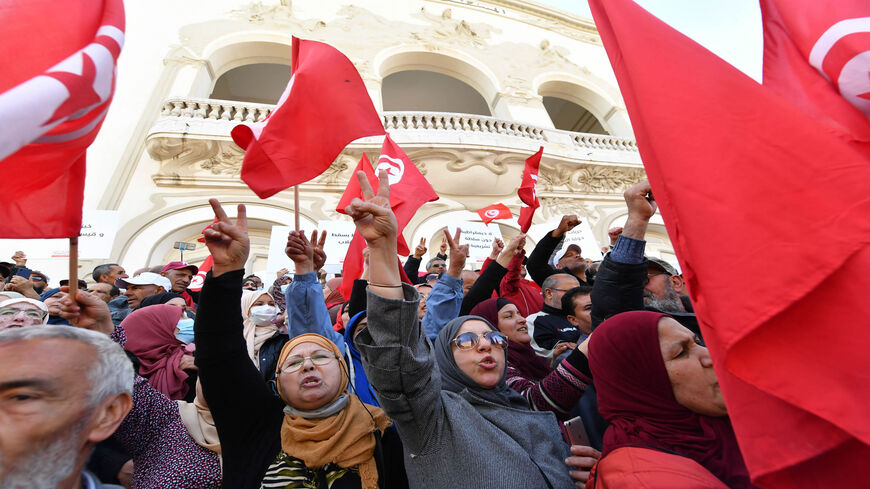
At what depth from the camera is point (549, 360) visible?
246cm

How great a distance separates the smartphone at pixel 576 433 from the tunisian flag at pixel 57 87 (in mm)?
1756

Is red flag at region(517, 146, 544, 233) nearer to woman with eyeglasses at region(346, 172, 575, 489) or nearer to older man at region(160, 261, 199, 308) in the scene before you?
woman with eyeglasses at region(346, 172, 575, 489)

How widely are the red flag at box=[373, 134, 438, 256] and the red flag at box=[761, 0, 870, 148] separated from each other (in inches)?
94.9

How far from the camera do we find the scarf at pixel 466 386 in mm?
1512

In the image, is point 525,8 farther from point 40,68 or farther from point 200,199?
point 40,68

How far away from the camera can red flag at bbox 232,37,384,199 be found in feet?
7.40

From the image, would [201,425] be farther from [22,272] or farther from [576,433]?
[22,272]

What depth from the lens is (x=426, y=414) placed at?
123 centimetres

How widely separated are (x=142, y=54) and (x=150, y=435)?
9.83 m

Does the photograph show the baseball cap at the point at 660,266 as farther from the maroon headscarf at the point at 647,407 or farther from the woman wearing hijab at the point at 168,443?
the woman wearing hijab at the point at 168,443

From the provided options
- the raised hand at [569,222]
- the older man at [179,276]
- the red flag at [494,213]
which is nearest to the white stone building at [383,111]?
the red flag at [494,213]

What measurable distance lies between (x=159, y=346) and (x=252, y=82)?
10.6 m

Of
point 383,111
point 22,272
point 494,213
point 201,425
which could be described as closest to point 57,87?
point 201,425

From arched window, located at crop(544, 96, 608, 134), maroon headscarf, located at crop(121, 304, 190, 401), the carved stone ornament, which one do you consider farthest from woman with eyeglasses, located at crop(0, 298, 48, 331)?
arched window, located at crop(544, 96, 608, 134)
